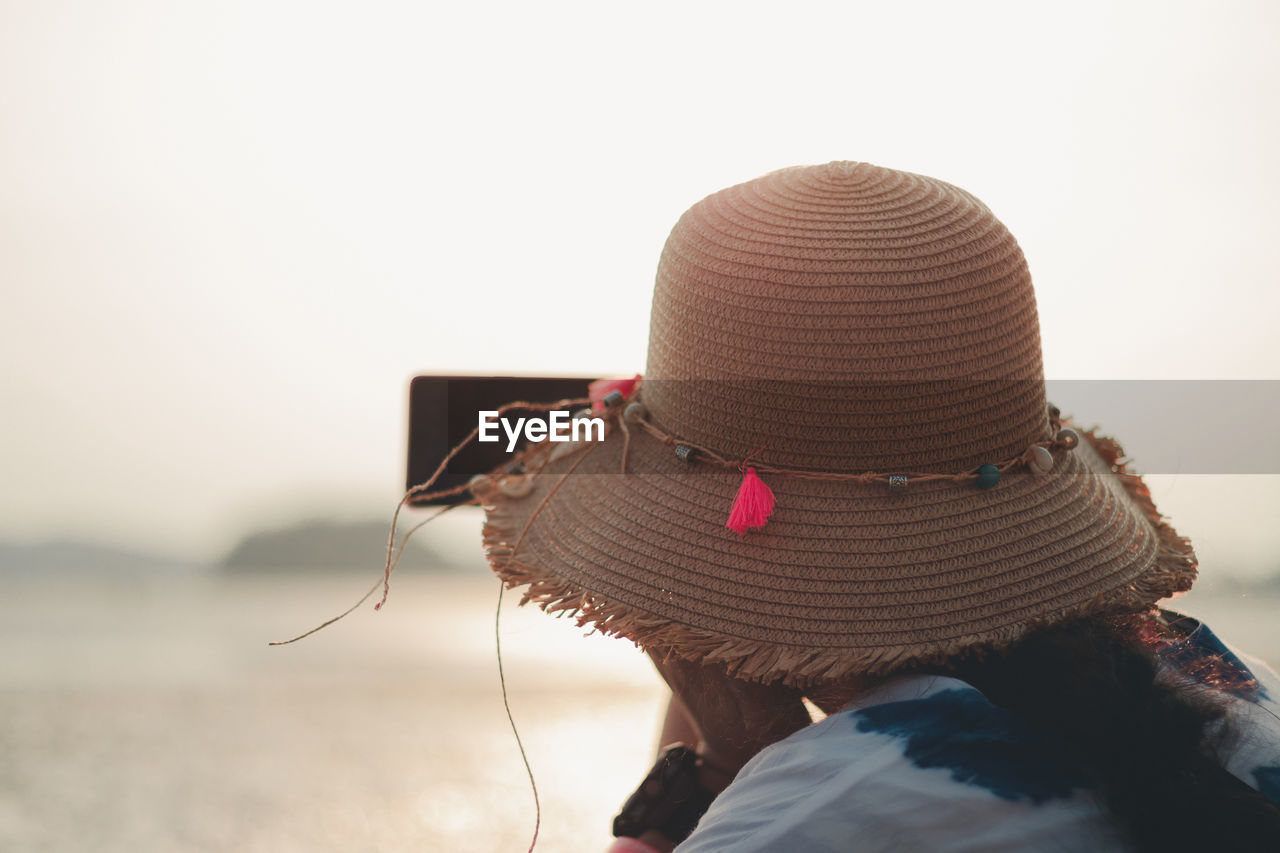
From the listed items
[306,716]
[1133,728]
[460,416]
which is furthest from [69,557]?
[1133,728]

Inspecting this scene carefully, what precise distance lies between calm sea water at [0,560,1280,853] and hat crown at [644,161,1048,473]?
1.01 metres

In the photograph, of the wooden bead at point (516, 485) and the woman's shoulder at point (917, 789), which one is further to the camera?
the wooden bead at point (516, 485)

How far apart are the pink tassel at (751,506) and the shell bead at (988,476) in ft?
0.53

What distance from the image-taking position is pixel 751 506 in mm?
734

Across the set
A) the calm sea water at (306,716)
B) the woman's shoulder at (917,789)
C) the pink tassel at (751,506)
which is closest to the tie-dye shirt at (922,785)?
the woman's shoulder at (917,789)

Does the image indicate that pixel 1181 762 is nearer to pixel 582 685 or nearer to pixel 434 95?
pixel 582 685

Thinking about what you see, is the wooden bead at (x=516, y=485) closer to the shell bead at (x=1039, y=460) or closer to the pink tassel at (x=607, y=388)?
the pink tassel at (x=607, y=388)

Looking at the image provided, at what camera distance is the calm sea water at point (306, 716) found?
1.54m

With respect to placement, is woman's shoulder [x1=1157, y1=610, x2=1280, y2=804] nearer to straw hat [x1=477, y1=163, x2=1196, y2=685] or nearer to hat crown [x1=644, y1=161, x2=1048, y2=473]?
straw hat [x1=477, y1=163, x2=1196, y2=685]

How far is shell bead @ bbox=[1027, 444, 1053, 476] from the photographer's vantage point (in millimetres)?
782

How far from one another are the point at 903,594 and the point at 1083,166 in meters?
1.37

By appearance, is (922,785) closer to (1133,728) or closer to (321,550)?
(1133,728)

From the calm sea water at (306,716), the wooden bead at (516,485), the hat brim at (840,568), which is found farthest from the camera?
the calm sea water at (306,716)

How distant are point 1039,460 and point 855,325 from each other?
19 centimetres
